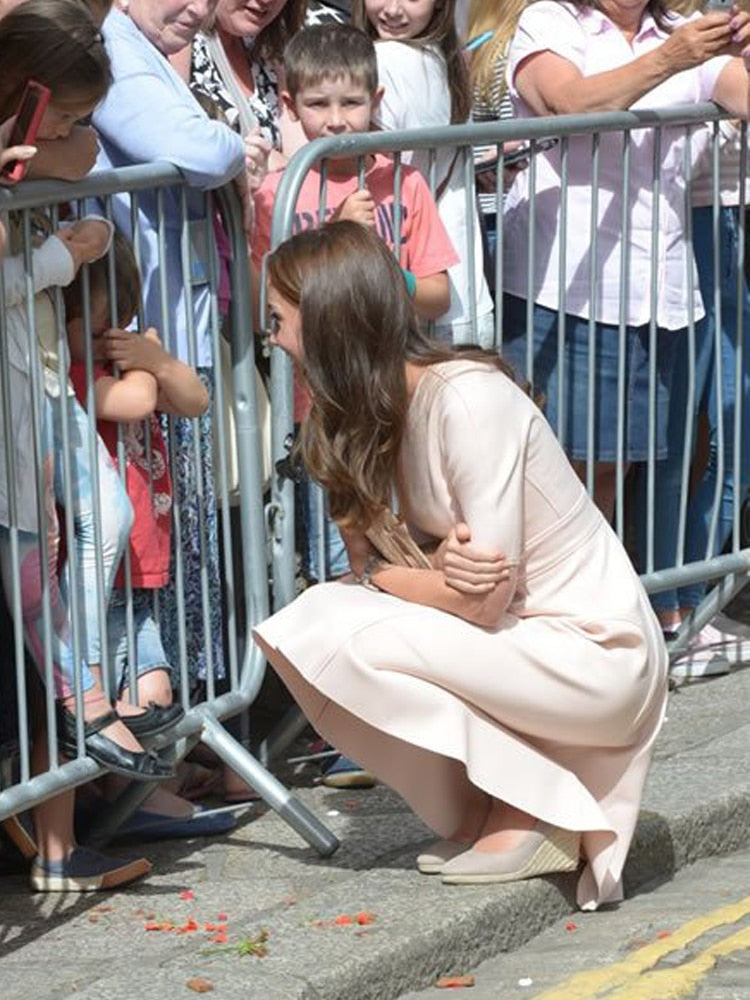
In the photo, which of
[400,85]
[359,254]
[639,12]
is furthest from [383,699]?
[639,12]

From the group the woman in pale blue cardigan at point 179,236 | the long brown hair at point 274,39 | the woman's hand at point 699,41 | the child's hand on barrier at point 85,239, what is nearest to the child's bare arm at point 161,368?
the woman in pale blue cardigan at point 179,236

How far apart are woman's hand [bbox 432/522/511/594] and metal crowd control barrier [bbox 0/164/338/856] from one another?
2.36 feet

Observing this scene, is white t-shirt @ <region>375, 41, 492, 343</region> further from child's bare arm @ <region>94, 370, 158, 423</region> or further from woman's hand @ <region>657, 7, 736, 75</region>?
child's bare arm @ <region>94, 370, 158, 423</region>

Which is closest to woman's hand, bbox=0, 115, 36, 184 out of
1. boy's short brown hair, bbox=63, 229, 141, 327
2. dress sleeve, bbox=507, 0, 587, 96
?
boy's short brown hair, bbox=63, 229, 141, 327

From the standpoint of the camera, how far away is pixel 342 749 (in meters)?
5.04

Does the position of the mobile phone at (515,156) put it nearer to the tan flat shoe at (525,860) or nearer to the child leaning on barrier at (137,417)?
the child leaning on barrier at (137,417)

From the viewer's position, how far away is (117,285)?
16.8 feet

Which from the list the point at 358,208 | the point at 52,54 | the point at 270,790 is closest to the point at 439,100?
the point at 358,208

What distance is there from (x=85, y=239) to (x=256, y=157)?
999mm

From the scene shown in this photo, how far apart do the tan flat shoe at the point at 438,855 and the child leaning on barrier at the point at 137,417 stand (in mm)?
600

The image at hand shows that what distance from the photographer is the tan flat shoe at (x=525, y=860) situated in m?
4.98

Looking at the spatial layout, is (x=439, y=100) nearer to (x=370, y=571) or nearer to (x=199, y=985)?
(x=370, y=571)

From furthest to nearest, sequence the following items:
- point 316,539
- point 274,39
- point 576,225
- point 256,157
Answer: point 576,225 < point 274,39 < point 316,539 < point 256,157

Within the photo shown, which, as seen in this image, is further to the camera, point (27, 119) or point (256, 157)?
point (256, 157)
